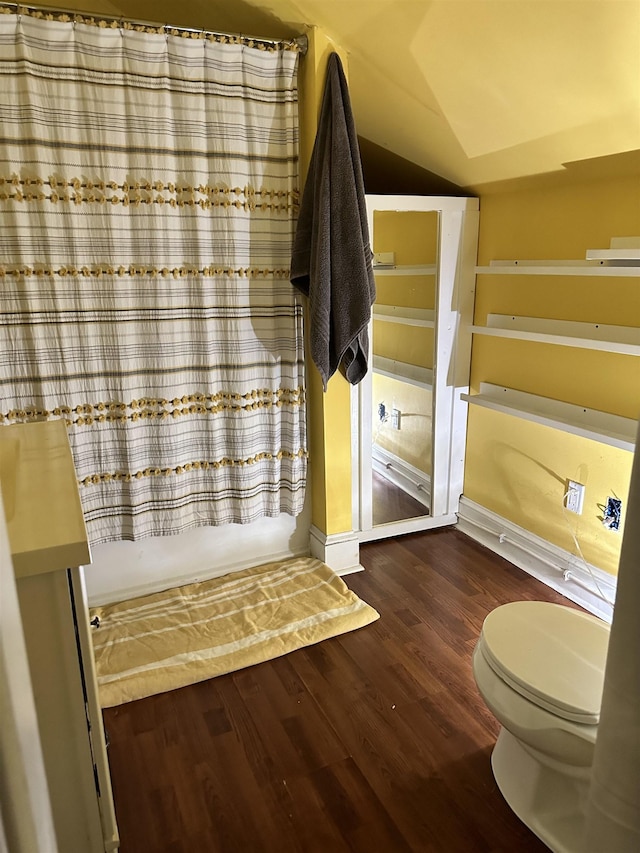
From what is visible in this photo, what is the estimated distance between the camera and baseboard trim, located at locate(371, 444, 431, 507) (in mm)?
2962

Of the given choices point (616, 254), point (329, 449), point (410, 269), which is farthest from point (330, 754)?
point (410, 269)

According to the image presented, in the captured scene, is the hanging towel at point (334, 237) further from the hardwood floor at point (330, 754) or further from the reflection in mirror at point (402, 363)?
the hardwood floor at point (330, 754)

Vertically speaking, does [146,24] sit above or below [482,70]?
above

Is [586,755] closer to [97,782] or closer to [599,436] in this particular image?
[97,782]

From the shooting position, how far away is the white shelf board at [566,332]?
2070mm

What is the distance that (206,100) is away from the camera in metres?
2.14

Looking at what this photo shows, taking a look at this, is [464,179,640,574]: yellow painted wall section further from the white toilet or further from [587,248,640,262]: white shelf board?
the white toilet

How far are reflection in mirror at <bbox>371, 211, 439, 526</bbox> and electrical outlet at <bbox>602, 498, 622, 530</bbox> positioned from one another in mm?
880

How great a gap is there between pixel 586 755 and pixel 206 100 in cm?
225

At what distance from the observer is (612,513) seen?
225 centimetres

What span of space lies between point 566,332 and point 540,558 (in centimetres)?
96

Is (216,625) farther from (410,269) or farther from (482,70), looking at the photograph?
(482,70)

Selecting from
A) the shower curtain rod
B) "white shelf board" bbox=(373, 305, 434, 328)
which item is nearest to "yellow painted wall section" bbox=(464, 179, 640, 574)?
"white shelf board" bbox=(373, 305, 434, 328)

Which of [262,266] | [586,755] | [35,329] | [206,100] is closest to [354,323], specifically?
[262,266]
